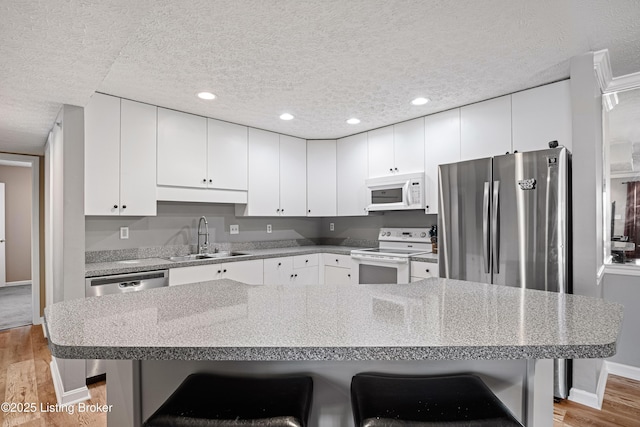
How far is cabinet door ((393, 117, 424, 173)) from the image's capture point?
3.45 m

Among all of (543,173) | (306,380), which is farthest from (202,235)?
(543,173)

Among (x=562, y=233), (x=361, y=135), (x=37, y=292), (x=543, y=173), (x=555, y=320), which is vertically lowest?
(x=37, y=292)

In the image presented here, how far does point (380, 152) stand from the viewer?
384 cm

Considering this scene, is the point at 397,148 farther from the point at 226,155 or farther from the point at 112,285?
the point at 112,285

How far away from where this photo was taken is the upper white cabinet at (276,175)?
3.82m

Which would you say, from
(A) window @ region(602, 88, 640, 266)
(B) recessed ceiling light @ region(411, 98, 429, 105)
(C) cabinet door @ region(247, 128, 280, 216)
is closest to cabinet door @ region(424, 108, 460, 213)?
(B) recessed ceiling light @ region(411, 98, 429, 105)

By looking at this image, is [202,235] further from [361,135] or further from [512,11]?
[512,11]

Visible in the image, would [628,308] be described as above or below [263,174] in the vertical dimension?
below

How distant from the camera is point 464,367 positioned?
1104mm

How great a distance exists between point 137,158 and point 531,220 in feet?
10.5

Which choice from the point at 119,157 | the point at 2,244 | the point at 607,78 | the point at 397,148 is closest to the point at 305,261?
the point at 397,148

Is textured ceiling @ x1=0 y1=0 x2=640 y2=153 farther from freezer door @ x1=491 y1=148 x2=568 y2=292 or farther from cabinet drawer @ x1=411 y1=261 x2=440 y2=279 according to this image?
cabinet drawer @ x1=411 y1=261 x2=440 y2=279

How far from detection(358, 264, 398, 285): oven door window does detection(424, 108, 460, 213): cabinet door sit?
0.74 metres

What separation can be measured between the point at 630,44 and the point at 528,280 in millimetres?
1634
